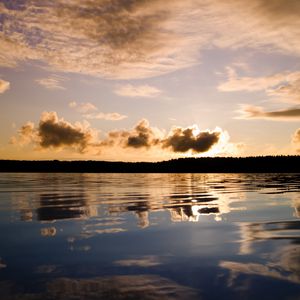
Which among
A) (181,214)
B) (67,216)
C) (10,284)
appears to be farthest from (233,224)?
(10,284)

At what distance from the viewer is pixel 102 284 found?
696 cm

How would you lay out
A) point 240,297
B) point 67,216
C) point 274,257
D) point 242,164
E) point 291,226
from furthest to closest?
1. point 242,164
2. point 67,216
3. point 291,226
4. point 274,257
5. point 240,297

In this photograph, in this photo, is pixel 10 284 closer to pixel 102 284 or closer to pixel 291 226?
pixel 102 284

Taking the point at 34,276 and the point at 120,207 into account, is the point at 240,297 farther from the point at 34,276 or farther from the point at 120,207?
the point at 120,207

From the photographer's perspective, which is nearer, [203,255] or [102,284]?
[102,284]

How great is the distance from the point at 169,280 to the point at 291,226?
8206mm

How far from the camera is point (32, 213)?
675 inches

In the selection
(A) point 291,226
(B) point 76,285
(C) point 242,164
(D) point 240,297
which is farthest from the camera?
(C) point 242,164

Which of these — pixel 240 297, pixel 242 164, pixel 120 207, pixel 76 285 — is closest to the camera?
pixel 240 297

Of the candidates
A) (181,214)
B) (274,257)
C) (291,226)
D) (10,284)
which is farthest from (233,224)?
(10,284)

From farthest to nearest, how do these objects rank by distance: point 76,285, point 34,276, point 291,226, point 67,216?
point 67,216 → point 291,226 → point 34,276 → point 76,285

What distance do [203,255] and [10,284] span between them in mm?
4722

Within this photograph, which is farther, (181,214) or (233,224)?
(181,214)

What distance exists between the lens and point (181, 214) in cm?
1692
